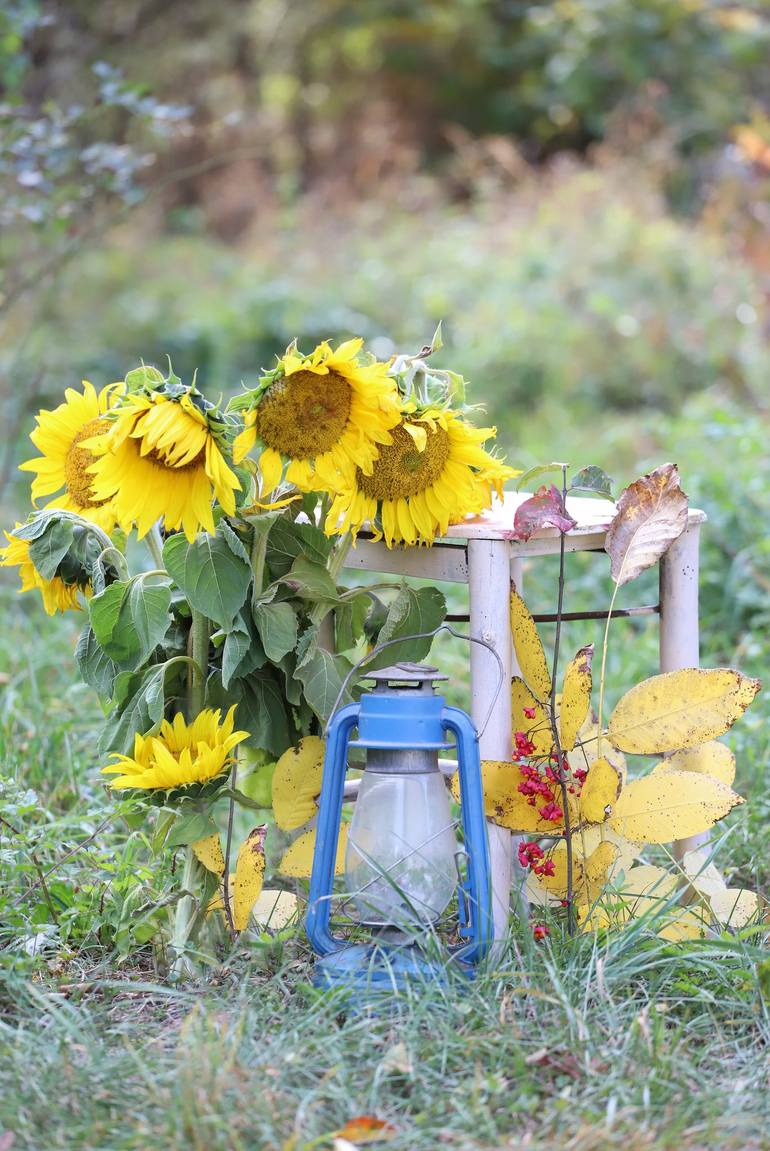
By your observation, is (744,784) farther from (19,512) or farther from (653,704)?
(19,512)

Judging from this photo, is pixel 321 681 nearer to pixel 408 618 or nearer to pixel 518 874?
pixel 408 618

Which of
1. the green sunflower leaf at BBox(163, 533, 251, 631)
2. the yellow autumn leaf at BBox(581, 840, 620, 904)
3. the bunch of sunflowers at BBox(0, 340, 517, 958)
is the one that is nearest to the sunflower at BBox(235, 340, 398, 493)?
the bunch of sunflowers at BBox(0, 340, 517, 958)

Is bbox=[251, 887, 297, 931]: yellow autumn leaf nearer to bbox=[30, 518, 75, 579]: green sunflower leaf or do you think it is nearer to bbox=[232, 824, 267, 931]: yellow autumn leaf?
bbox=[232, 824, 267, 931]: yellow autumn leaf

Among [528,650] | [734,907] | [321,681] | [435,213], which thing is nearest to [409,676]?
[321,681]

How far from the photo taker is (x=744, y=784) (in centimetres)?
253

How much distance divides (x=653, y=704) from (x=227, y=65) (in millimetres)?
10602

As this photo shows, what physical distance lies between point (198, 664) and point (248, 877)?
31 centimetres

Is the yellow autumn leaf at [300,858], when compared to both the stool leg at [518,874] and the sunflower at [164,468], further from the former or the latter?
the sunflower at [164,468]

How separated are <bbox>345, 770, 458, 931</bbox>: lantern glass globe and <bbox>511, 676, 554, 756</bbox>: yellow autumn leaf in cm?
19

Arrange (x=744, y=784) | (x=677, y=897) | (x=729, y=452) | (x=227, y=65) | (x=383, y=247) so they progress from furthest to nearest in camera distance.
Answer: (x=227, y=65) → (x=383, y=247) → (x=729, y=452) → (x=744, y=784) → (x=677, y=897)

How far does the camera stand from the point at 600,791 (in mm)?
1793

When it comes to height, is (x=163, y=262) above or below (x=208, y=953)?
above

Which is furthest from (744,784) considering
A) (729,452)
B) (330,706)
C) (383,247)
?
(383,247)

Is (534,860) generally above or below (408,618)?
below
